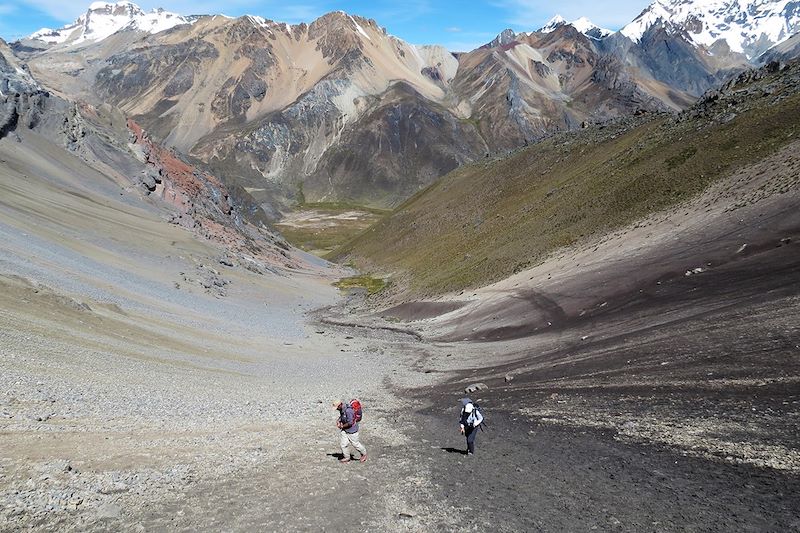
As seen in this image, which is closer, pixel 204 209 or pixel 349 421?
pixel 349 421

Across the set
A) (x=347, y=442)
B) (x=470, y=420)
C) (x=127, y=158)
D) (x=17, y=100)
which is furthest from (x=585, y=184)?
(x=17, y=100)

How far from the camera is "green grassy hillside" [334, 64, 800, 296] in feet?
184

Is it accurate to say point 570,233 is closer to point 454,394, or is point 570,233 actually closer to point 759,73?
point 454,394

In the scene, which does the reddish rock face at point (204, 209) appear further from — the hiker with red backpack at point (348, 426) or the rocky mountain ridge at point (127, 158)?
the hiker with red backpack at point (348, 426)

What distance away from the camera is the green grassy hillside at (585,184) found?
56094mm

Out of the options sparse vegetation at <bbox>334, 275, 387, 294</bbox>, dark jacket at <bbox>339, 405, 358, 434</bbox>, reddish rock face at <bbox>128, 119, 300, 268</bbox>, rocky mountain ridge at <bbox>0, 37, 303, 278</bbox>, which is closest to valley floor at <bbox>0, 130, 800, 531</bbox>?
dark jacket at <bbox>339, 405, 358, 434</bbox>

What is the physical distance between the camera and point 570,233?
2383 inches

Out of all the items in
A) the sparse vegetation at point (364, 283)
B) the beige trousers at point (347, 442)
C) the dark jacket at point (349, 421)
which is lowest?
the beige trousers at point (347, 442)

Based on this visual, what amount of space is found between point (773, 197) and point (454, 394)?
100 feet

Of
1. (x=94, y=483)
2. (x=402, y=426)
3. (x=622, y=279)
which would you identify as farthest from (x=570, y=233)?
(x=94, y=483)

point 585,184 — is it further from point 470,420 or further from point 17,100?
point 17,100

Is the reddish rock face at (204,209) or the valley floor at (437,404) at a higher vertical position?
the reddish rock face at (204,209)

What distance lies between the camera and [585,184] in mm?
73875

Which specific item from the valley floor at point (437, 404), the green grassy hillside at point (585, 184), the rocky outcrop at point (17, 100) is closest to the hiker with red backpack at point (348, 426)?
the valley floor at point (437, 404)
